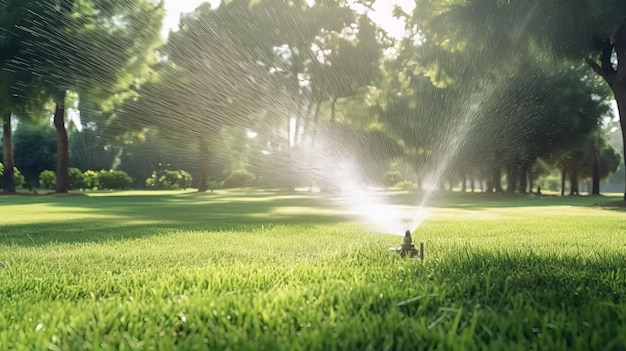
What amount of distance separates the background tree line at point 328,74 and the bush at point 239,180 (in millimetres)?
15419

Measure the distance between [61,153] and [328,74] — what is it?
61.8 ft

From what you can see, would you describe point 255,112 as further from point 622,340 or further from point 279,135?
point 622,340

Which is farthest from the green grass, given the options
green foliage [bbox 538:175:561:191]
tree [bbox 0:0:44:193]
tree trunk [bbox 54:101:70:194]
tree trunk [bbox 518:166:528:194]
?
green foliage [bbox 538:175:561:191]

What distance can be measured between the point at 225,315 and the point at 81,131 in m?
65.7

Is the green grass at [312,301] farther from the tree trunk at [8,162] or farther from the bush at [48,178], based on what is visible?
the bush at [48,178]

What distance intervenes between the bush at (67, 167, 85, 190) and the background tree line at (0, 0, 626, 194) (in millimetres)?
5904

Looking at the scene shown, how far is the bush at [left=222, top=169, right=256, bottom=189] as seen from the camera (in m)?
59.2

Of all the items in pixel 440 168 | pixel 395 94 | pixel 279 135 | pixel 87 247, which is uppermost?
pixel 395 94

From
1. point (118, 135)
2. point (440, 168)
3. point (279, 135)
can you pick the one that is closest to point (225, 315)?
point (440, 168)

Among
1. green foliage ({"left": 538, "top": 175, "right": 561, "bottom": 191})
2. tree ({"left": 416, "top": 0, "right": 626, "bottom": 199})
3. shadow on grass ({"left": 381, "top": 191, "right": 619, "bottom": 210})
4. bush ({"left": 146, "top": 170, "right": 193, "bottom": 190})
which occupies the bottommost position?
shadow on grass ({"left": 381, "top": 191, "right": 619, "bottom": 210})

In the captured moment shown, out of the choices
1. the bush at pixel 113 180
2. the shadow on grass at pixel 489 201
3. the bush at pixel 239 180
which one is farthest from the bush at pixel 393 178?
the shadow on grass at pixel 489 201

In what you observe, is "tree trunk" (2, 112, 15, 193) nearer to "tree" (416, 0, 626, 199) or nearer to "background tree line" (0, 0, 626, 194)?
"background tree line" (0, 0, 626, 194)

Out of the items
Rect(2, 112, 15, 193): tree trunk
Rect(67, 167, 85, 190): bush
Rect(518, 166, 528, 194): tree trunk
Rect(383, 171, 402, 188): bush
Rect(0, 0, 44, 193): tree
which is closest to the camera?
Rect(0, 0, 44, 193): tree

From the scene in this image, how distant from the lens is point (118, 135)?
40219mm
